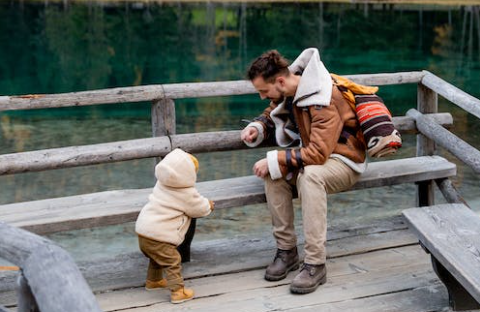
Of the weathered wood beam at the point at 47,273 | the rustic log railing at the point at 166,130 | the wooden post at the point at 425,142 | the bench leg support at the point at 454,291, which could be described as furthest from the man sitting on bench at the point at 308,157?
the weathered wood beam at the point at 47,273

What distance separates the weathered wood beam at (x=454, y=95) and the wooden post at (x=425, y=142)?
9cm

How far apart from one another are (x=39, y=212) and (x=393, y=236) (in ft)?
6.42

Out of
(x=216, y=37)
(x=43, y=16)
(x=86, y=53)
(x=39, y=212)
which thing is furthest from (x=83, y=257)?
(x=43, y=16)

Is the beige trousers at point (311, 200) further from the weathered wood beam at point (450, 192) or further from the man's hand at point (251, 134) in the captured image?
the weathered wood beam at point (450, 192)

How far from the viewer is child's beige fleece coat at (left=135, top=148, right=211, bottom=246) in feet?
11.4

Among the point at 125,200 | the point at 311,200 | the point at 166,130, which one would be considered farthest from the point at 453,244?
the point at 166,130

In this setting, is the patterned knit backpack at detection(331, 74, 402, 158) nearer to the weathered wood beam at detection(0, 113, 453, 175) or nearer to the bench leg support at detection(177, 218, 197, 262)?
the weathered wood beam at detection(0, 113, 453, 175)

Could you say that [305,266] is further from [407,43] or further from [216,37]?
[216,37]

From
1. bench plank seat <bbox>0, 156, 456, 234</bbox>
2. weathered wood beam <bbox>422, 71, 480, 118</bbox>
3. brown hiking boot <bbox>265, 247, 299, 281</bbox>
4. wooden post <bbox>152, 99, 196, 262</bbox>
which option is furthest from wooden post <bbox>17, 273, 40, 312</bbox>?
weathered wood beam <bbox>422, 71, 480, 118</bbox>

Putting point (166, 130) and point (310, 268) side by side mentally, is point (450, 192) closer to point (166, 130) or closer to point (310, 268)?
point (310, 268)

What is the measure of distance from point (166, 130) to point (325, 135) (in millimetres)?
1086

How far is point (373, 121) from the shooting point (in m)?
3.68

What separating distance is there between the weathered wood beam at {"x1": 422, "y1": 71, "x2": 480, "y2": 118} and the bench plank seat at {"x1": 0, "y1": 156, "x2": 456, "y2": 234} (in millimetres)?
350

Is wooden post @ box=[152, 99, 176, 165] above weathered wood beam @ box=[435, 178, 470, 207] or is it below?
above
